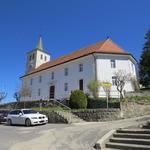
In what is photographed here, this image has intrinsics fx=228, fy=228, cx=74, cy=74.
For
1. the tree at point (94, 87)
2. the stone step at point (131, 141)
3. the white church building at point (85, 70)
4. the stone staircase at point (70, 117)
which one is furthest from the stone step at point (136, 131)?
the white church building at point (85, 70)

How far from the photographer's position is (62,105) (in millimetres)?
28406

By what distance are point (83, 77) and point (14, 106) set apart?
41.5 feet

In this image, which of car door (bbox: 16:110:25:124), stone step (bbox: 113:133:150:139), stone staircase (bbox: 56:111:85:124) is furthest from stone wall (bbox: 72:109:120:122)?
stone step (bbox: 113:133:150:139)

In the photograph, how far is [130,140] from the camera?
9.44 meters

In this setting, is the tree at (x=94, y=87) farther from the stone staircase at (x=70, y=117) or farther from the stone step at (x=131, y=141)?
the stone step at (x=131, y=141)

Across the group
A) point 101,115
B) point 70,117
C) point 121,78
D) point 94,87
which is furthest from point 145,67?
point 70,117

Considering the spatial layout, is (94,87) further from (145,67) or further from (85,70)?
(145,67)

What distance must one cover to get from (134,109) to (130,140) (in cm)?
1458

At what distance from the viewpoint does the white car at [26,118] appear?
19688 mm

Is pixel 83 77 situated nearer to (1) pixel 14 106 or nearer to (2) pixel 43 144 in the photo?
(1) pixel 14 106

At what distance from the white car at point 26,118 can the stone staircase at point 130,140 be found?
10.5m

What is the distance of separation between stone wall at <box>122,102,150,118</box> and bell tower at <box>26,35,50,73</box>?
39586mm

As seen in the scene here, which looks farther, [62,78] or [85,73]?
[62,78]

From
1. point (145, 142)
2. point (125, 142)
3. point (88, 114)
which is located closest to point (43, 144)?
point (125, 142)
